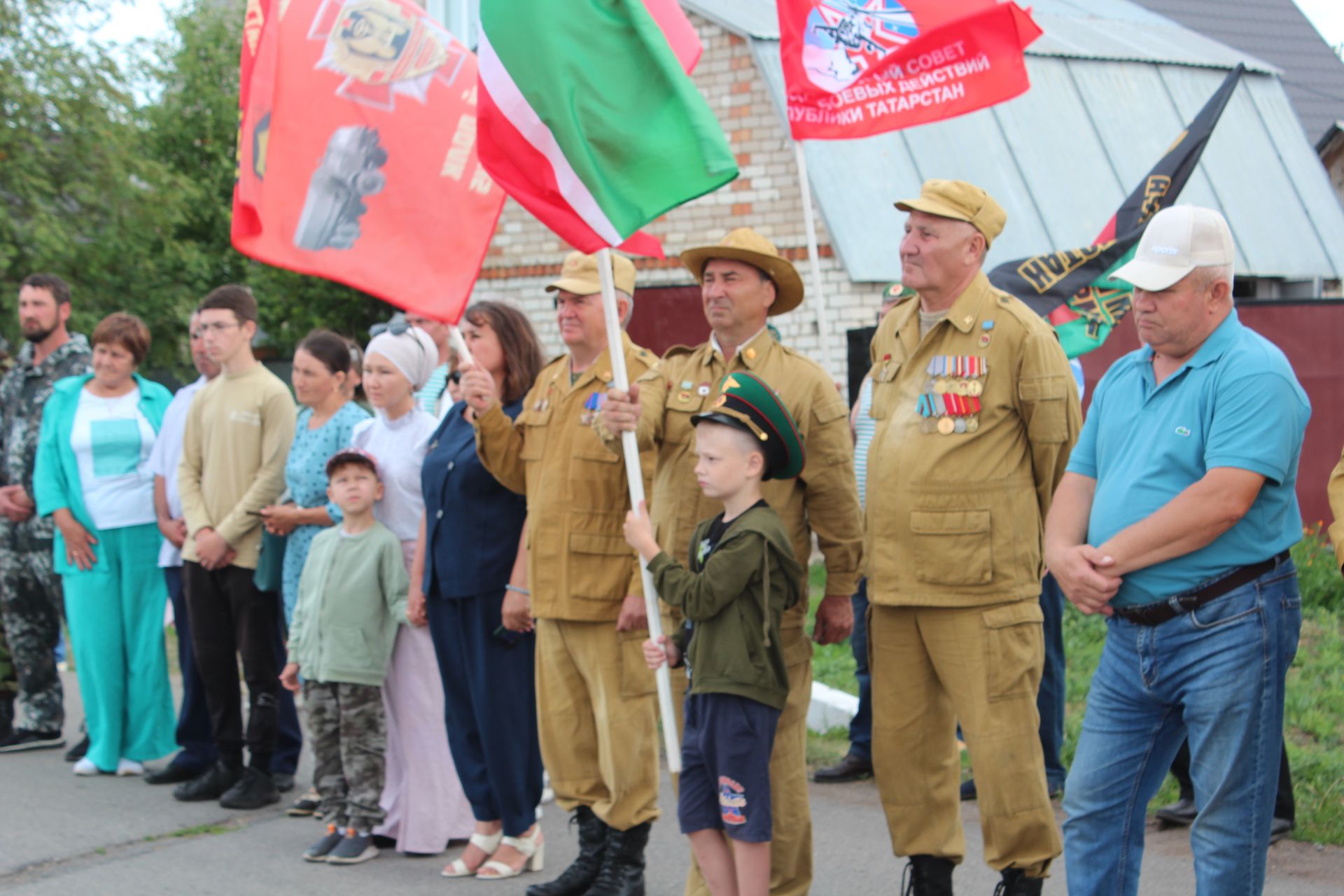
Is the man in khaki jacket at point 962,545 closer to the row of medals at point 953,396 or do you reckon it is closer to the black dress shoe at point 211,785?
the row of medals at point 953,396

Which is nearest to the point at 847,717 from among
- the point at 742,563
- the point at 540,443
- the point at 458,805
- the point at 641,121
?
the point at 458,805

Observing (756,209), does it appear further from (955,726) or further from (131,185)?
(955,726)

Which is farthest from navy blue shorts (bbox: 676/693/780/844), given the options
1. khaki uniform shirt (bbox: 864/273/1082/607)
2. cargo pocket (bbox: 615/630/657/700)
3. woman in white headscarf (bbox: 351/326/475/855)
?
woman in white headscarf (bbox: 351/326/475/855)

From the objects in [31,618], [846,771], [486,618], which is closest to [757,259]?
[486,618]

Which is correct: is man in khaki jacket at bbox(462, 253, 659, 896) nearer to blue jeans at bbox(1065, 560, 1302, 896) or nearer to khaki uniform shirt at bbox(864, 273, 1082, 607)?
khaki uniform shirt at bbox(864, 273, 1082, 607)

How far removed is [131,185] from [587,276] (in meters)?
10.8

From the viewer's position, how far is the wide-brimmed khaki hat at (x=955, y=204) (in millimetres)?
4348

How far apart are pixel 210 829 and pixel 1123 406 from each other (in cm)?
423

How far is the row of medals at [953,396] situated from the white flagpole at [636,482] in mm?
872

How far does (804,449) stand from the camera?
15.0 feet

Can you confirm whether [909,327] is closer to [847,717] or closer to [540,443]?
[540,443]

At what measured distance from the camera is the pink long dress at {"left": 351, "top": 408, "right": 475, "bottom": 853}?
19.1 ft

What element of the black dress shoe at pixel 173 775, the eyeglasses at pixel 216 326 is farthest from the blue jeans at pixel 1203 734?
the black dress shoe at pixel 173 775

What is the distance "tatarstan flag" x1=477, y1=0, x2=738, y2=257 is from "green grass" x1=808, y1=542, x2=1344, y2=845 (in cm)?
324
